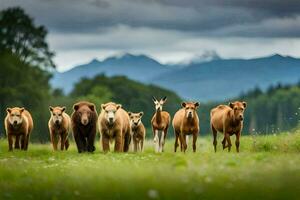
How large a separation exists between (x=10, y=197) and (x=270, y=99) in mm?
181699

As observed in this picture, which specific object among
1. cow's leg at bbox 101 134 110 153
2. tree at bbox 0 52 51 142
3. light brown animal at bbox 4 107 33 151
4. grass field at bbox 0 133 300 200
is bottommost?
grass field at bbox 0 133 300 200

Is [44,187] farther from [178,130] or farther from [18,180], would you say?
[178,130]

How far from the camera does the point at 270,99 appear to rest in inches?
7687

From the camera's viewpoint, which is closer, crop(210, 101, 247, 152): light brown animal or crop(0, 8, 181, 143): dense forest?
crop(210, 101, 247, 152): light brown animal

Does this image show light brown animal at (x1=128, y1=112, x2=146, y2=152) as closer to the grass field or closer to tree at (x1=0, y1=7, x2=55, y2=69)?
the grass field

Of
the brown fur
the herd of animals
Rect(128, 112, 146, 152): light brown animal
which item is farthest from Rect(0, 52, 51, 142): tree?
the brown fur

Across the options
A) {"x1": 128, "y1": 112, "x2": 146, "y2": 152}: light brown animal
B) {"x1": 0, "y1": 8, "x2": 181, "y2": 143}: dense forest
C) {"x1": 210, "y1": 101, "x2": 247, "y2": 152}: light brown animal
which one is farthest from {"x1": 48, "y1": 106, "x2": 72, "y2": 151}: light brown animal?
{"x1": 0, "y1": 8, "x2": 181, "y2": 143}: dense forest

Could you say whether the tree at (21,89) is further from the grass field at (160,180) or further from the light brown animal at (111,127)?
the grass field at (160,180)

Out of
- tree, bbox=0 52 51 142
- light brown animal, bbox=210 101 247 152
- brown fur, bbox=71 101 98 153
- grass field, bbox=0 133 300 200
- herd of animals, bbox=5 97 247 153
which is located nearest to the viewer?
grass field, bbox=0 133 300 200

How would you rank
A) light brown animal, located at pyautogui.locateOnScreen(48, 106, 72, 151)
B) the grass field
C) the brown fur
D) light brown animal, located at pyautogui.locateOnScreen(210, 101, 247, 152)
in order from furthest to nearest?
light brown animal, located at pyautogui.locateOnScreen(48, 106, 72, 151) → light brown animal, located at pyautogui.locateOnScreen(210, 101, 247, 152) → the brown fur → the grass field

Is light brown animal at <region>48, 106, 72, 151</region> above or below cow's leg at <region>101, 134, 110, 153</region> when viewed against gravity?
above

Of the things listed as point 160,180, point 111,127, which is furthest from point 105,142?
point 160,180

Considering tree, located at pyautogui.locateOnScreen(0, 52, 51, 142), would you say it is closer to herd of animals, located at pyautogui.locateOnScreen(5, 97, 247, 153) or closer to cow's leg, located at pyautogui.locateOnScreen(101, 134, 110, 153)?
herd of animals, located at pyautogui.locateOnScreen(5, 97, 247, 153)

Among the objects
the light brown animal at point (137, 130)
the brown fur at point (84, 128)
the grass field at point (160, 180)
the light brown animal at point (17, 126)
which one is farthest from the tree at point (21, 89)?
the grass field at point (160, 180)
